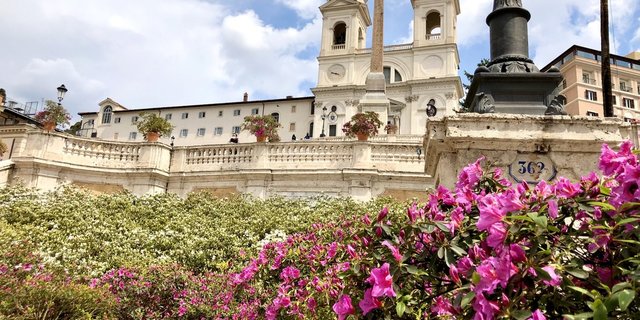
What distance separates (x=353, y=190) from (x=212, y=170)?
513 centimetres

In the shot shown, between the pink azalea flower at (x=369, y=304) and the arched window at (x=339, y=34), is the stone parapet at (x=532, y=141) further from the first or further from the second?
the arched window at (x=339, y=34)

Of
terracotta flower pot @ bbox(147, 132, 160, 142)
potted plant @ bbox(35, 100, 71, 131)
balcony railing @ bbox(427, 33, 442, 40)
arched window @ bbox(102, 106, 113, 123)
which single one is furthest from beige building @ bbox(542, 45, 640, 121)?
arched window @ bbox(102, 106, 113, 123)

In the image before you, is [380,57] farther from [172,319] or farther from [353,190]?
[172,319]

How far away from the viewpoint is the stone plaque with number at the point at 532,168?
4.65 m

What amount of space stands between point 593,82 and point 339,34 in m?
36.9

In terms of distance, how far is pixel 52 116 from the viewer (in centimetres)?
1836

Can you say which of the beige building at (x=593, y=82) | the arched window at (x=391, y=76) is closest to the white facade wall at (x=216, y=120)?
the arched window at (x=391, y=76)

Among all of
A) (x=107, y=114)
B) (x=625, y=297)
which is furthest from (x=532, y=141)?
(x=107, y=114)

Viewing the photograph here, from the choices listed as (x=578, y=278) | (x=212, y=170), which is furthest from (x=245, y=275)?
(x=212, y=170)

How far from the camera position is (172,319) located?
620cm

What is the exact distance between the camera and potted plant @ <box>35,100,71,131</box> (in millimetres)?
18188

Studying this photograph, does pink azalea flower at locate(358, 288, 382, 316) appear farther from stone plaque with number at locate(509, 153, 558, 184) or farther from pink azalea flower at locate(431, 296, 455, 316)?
stone plaque with number at locate(509, 153, 558, 184)

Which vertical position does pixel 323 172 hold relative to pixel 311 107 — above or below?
below

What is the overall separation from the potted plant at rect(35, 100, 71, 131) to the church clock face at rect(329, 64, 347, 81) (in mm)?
51534
